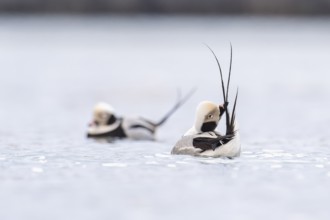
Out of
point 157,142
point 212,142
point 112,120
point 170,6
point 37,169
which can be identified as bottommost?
point 37,169

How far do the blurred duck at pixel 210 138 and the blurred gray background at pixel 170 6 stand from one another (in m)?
76.9

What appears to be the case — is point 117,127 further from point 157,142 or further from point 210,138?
point 210,138

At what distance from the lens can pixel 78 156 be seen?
16.9m

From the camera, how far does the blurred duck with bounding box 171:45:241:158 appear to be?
52.2ft

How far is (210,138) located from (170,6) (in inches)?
3413

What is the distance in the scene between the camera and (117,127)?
20.1 metres

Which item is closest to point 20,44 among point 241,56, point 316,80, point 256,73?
point 241,56

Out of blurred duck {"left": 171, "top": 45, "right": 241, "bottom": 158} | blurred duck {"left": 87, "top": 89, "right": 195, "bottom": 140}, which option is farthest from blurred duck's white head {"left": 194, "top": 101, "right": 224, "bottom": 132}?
blurred duck {"left": 87, "top": 89, "right": 195, "bottom": 140}

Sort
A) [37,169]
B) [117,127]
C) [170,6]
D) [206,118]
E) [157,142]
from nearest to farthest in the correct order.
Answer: [37,169], [206,118], [157,142], [117,127], [170,6]

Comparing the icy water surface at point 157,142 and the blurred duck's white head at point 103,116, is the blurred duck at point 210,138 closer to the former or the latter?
the icy water surface at point 157,142

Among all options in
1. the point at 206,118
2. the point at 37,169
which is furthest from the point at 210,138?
the point at 37,169

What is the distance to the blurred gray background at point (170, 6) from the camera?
93.7m

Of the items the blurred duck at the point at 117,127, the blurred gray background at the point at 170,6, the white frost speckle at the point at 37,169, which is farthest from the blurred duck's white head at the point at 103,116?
the blurred gray background at the point at 170,6

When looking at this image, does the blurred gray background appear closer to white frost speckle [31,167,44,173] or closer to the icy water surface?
the icy water surface
